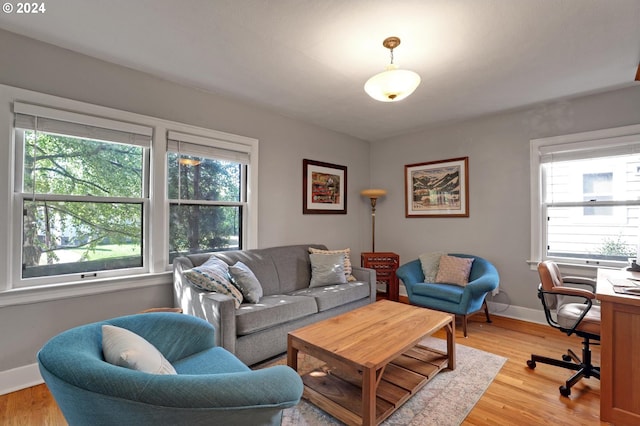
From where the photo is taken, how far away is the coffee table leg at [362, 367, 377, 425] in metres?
1.64

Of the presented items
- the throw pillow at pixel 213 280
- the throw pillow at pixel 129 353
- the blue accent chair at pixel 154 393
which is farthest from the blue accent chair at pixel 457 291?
the throw pillow at pixel 129 353

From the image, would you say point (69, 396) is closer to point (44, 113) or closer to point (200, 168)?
point (44, 113)

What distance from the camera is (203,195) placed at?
327 cm

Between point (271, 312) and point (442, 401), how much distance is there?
4.62 feet

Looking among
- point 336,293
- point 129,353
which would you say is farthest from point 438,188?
point 129,353

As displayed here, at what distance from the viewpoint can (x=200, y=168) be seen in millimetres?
3246

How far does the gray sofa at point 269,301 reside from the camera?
91.9 inches

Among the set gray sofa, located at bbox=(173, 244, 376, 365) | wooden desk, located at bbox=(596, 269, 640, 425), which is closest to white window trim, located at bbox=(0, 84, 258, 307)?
gray sofa, located at bbox=(173, 244, 376, 365)

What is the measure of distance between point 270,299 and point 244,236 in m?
1.00

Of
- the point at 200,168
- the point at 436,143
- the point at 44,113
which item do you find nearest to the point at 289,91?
the point at 200,168

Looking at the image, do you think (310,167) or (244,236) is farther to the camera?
(310,167)

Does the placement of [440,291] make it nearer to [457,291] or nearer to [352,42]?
[457,291]

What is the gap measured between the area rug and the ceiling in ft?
8.39

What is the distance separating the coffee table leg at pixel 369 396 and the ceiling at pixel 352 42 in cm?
216
